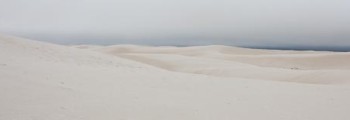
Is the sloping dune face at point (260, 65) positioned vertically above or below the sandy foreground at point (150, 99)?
below

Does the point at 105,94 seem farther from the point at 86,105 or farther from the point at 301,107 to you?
the point at 301,107

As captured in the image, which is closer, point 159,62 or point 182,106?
point 182,106

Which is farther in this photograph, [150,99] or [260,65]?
[260,65]

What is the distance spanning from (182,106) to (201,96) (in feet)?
3.39

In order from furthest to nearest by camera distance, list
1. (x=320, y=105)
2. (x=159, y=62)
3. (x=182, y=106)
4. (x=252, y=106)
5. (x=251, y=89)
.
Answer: (x=159, y=62) → (x=251, y=89) → (x=320, y=105) → (x=252, y=106) → (x=182, y=106)

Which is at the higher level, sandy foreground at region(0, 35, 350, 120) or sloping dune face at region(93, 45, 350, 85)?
sandy foreground at region(0, 35, 350, 120)

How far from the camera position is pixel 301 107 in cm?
527

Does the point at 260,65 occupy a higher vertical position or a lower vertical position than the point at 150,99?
lower

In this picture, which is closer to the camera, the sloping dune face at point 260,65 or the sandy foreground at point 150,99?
the sandy foreground at point 150,99

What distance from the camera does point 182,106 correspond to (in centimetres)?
468

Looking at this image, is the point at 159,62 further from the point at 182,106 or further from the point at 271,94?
the point at 182,106

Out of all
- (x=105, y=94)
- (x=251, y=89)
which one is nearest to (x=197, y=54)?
(x=251, y=89)

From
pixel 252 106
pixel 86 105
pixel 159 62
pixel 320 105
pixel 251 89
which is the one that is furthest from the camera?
pixel 159 62

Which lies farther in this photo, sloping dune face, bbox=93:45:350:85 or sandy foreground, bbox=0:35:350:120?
sloping dune face, bbox=93:45:350:85
